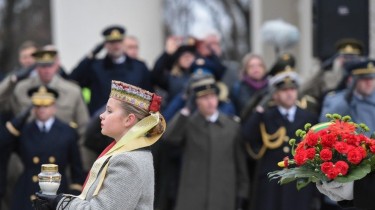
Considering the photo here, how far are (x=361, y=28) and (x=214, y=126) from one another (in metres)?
2.06

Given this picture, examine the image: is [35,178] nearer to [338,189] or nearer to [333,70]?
[333,70]

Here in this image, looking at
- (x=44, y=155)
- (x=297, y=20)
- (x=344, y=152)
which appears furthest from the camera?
(x=297, y=20)

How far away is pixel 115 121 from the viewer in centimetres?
586

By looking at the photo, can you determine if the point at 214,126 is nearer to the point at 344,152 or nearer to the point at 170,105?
the point at 170,105

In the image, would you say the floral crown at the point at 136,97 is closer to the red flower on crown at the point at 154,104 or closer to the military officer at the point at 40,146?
the red flower on crown at the point at 154,104

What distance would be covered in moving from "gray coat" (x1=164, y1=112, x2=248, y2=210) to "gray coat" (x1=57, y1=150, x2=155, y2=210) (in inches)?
179

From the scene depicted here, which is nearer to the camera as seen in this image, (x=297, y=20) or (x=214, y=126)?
(x=214, y=126)

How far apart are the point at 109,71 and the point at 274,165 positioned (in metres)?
2.15

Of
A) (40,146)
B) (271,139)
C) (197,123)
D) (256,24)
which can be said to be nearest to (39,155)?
(40,146)

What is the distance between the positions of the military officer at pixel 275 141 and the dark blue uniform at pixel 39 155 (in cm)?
154

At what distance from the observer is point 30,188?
33.0 ft

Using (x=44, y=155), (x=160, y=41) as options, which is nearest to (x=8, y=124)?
(x=44, y=155)

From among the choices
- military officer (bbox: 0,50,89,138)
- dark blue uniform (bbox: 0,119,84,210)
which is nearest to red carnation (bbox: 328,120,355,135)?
dark blue uniform (bbox: 0,119,84,210)

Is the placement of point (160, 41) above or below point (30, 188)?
above
